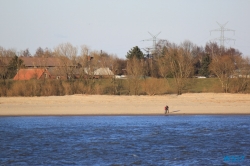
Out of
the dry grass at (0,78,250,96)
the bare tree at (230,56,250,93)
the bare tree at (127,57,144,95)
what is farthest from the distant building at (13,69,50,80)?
the bare tree at (230,56,250,93)

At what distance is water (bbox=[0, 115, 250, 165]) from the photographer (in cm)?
1658

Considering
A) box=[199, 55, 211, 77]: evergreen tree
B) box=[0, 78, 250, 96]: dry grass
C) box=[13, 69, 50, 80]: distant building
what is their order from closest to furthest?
1. box=[0, 78, 250, 96]: dry grass
2. box=[13, 69, 50, 80]: distant building
3. box=[199, 55, 211, 77]: evergreen tree

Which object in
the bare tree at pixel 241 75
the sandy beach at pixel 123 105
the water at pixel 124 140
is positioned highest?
the bare tree at pixel 241 75

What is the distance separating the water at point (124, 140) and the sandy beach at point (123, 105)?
2.42 feet

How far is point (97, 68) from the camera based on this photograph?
152 feet

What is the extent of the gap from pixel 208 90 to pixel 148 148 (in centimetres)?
2433

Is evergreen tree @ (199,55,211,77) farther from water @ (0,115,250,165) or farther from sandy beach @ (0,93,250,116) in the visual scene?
water @ (0,115,250,165)

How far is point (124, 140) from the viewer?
67.7ft

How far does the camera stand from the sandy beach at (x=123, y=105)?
29641mm

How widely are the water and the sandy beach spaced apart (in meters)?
0.74

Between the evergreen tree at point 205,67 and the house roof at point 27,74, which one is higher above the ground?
the evergreen tree at point 205,67

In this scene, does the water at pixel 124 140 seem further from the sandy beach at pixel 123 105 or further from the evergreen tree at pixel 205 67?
the evergreen tree at pixel 205 67

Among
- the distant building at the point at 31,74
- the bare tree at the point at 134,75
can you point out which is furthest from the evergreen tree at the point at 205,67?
the distant building at the point at 31,74

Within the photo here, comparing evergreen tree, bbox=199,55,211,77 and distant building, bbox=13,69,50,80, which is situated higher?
evergreen tree, bbox=199,55,211,77
